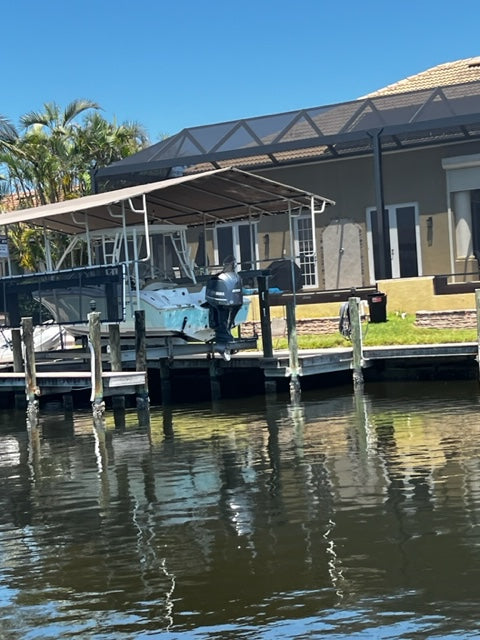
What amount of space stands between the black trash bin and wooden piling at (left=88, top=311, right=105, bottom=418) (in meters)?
8.56

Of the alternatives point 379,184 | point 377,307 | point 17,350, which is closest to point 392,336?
point 377,307

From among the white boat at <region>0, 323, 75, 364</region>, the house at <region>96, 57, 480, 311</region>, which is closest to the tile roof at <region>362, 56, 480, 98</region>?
the house at <region>96, 57, 480, 311</region>

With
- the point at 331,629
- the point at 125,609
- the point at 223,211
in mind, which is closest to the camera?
the point at 331,629

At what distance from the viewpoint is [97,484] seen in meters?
13.5

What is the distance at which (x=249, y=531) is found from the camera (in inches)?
409

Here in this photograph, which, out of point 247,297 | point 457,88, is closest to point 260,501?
point 247,297

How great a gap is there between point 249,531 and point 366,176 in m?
21.0

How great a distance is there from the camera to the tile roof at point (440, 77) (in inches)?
1288

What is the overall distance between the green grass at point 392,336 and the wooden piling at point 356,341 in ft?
5.52

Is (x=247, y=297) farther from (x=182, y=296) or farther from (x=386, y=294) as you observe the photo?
(x=386, y=294)

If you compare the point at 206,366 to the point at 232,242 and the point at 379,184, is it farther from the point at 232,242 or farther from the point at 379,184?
the point at 232,242

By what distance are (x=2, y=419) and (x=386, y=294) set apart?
33.2 feet

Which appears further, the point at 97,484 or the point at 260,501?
the point at 97,484

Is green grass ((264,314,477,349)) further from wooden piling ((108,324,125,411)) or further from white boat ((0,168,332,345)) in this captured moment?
wooden piling ((108,324,125,411))
